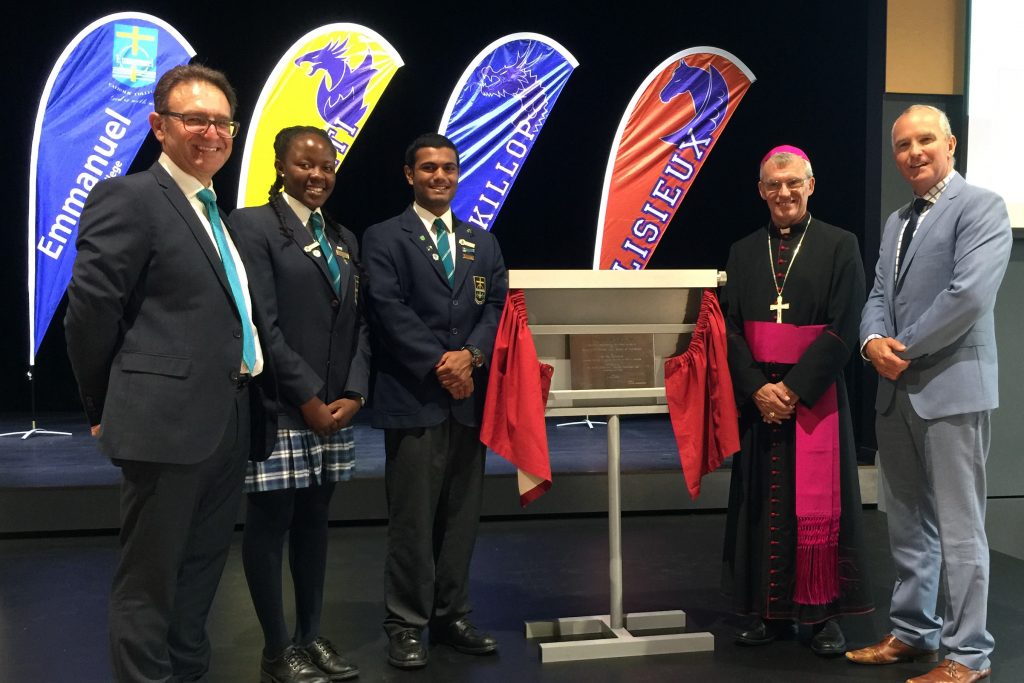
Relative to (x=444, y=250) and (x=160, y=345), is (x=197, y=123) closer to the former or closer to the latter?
(x=160, y=345)

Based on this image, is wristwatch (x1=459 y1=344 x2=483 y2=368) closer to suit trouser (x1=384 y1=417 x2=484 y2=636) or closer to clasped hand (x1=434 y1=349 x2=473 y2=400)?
clasped hand (x1=434 y1=349 x2=473 y2=400)

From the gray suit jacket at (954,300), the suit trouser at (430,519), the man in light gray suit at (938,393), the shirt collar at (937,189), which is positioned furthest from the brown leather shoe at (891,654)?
the shirt collar at (937,189)

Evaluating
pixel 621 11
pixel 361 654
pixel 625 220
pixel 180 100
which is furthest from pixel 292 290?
pixel 621 11

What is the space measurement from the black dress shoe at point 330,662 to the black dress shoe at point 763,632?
1299mm

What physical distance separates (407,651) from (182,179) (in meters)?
1.61

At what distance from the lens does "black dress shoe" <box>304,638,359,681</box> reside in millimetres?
2766

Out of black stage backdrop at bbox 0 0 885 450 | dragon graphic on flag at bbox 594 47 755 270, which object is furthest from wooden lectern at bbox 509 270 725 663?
black stage backdrop at bbox 0 0 885 450

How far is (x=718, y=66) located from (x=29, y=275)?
5.27m

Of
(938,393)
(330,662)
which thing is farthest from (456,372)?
(938,393)

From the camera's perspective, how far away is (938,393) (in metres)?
2.77

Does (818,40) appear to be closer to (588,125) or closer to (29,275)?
(588,125)

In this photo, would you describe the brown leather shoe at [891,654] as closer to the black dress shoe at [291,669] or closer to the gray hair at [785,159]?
the gray hair at [785,159]

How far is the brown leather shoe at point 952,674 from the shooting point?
8.85ft

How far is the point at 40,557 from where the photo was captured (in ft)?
14.0
